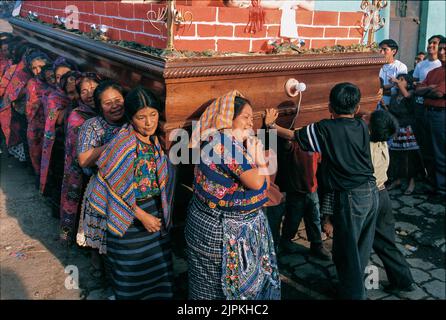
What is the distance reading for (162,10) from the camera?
311 centimetres

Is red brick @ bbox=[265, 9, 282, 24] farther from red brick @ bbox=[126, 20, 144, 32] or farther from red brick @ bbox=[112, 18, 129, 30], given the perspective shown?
Answer: red brick @ bbox=[112, 18, 129, 30]

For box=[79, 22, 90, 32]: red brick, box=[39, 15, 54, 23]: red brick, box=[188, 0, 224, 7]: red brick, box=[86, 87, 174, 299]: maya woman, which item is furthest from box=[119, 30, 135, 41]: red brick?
box=[39, 15, 54, 23]: red brick

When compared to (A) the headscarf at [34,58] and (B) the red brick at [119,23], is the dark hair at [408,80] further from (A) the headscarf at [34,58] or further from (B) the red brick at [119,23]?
(A) the headscarf at [34,58]

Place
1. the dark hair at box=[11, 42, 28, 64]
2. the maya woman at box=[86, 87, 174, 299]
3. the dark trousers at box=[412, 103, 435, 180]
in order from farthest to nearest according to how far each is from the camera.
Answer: the dark hair at box=[11, 42, 28, 64]
the dark trousers at box=[412, 103, 435, 180]
the maya woman at box=[86, 87, 174, 299]

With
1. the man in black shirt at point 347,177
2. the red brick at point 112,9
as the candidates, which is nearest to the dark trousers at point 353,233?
the man in black shirt at point 347,177

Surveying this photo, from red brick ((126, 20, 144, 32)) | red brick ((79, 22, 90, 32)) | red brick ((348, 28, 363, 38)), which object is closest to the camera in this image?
red brick ((126, 20, 144, 32))

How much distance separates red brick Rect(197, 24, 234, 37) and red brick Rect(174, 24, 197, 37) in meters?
0.04

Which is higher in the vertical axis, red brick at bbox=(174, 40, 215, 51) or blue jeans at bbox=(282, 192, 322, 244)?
red brick at bbox=(174, 40, 215, 51)

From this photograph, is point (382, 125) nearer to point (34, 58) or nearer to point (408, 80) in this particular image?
point (408, 80)

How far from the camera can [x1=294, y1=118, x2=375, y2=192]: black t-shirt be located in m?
2.98

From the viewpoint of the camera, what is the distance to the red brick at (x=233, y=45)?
10.7ft

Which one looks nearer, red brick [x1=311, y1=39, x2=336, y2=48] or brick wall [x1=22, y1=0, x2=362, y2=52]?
brick wall [x1=22, y1=0, x2=362, y2=52]

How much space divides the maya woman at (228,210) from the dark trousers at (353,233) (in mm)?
662
